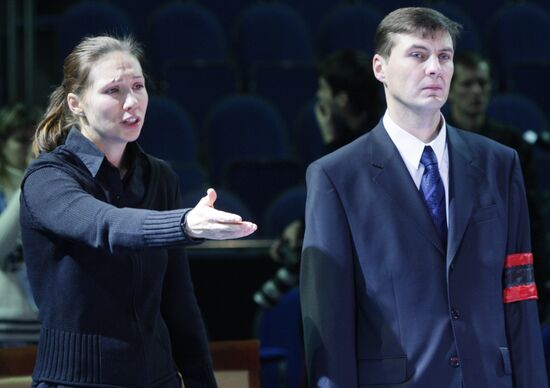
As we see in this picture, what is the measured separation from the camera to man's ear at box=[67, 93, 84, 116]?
7.94ft

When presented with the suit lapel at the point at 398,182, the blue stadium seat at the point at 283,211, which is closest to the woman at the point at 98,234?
the suit lapel at the point at 398,182

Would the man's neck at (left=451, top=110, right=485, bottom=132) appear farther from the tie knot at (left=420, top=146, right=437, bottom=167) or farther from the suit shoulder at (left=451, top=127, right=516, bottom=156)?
the tie knot at (left=420, top=146, right=437, bottom=167)

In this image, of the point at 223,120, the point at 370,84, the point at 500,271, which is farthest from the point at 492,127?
the point at 223,120

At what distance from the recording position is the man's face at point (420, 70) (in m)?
2.47

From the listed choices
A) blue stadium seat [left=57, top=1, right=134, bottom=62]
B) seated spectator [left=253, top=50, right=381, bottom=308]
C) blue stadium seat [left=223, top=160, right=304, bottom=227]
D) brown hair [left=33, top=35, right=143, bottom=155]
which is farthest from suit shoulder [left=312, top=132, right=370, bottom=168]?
blue stadium seat [left=57, top=1, right=134, bottom=62]

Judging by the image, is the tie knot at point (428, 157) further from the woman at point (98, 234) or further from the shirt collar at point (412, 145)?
the woman at point (98, 234)

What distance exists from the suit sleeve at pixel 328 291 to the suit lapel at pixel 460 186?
0.78 feet

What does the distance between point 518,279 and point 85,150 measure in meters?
1.03

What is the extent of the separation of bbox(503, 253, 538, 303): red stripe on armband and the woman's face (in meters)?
0.91

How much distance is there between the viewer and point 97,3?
688 centimetres

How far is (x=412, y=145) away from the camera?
101 inches

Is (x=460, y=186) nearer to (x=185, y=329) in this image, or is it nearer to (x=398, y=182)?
(x=398, y=182)

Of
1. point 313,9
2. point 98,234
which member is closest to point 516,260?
point 98,234

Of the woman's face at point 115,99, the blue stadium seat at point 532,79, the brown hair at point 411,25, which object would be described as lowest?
the woman's face at point 115,99
